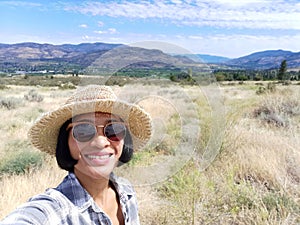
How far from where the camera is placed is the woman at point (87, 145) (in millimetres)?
1673

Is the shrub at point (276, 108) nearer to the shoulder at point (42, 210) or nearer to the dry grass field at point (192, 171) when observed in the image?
the dry grass field at point (192, 171)

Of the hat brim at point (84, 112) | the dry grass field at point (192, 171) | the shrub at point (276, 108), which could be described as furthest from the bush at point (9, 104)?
the hat brim at point (84, 112)

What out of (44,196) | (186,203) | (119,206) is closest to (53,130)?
(44,196)

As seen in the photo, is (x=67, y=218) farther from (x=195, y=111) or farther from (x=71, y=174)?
(x=195, y=111)

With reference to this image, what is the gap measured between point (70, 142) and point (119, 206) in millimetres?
512

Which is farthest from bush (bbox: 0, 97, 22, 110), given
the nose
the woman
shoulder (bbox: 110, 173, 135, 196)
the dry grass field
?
the nose

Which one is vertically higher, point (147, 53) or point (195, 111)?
point (147, 53)

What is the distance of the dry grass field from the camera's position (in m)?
2.52

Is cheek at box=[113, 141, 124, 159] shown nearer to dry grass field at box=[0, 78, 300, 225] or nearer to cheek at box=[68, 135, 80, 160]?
cheek at box=[68, 135, 80, 160]

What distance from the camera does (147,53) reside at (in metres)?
2.25

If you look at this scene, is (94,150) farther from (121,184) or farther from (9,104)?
(9,104)

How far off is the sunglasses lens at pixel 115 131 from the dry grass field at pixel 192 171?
0.27 meters

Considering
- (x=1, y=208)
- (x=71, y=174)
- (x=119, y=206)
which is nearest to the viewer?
(x=71, y=174)

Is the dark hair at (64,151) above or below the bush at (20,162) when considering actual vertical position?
above
